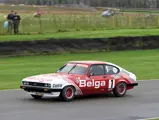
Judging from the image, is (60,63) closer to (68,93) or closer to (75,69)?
(75,69)

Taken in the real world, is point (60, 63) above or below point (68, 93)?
below

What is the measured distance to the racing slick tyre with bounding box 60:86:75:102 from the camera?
1490 cm

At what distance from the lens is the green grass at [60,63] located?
76.2 feet

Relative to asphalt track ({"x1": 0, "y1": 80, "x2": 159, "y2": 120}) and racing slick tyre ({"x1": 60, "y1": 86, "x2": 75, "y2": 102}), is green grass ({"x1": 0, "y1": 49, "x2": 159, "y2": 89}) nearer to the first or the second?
asphalt track ({"x1": 0, "y1": 80, "x2": 159, "y2": 120})

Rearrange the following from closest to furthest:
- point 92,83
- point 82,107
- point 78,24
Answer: point 82,107
point 92,83
point 78,24

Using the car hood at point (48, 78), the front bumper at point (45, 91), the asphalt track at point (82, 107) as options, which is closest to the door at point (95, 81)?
the asphalt track at point (82, 107)

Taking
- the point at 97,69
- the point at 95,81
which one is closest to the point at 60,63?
the point at 97,69

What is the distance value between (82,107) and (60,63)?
14.8 metres

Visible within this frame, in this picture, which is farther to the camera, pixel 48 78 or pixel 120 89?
pixel 120 89

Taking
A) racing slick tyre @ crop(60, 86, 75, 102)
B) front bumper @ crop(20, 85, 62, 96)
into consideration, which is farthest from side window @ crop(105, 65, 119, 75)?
front bumper @ crop(20, 85, 62, 96)

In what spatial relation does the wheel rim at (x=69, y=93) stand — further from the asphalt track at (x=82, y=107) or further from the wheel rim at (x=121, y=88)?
the wheel rim at (x=121, y=88)

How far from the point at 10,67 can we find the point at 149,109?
541 inches

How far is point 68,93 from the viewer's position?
49.4 ft

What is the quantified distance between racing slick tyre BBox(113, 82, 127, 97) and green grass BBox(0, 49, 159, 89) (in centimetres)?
458
